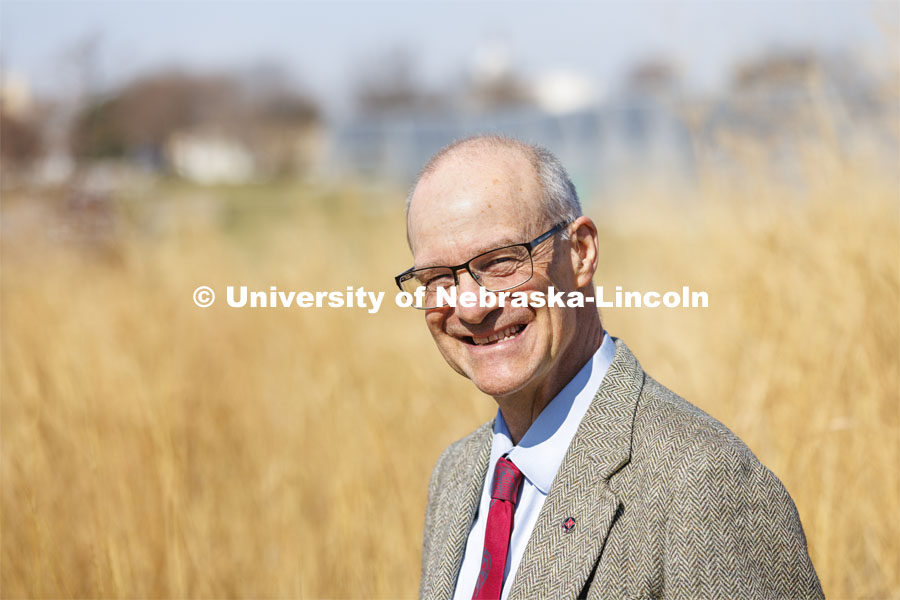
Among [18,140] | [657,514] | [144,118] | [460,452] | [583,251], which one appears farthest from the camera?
[144,118]

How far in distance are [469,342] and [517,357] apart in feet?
0.39

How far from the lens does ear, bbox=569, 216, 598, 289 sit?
1.42 meters

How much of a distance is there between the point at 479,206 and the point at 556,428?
0.41 metres

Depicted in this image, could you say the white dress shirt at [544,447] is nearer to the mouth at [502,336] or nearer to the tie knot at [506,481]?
the tie knot at [506,481]

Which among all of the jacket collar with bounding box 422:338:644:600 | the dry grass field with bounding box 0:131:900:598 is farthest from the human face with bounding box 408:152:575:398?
the dry grass field with bounding box 0:131:900:598

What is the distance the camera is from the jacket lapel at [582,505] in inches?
48.6

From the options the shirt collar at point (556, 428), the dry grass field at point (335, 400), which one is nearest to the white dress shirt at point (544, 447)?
the shirt collar at point (556, 428)

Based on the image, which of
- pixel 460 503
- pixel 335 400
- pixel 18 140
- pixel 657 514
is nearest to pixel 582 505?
pixel 657 514

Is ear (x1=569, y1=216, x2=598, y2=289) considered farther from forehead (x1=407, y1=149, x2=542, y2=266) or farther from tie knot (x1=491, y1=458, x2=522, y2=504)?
tie knot (x1=491, y1=458, x2=522, y2=504)

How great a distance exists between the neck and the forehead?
0.22 m

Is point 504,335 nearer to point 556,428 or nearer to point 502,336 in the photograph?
point 502,336

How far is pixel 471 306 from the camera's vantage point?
137 centimetres

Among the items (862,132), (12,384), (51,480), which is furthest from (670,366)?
(12,384)

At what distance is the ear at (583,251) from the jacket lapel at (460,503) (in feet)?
1.28
